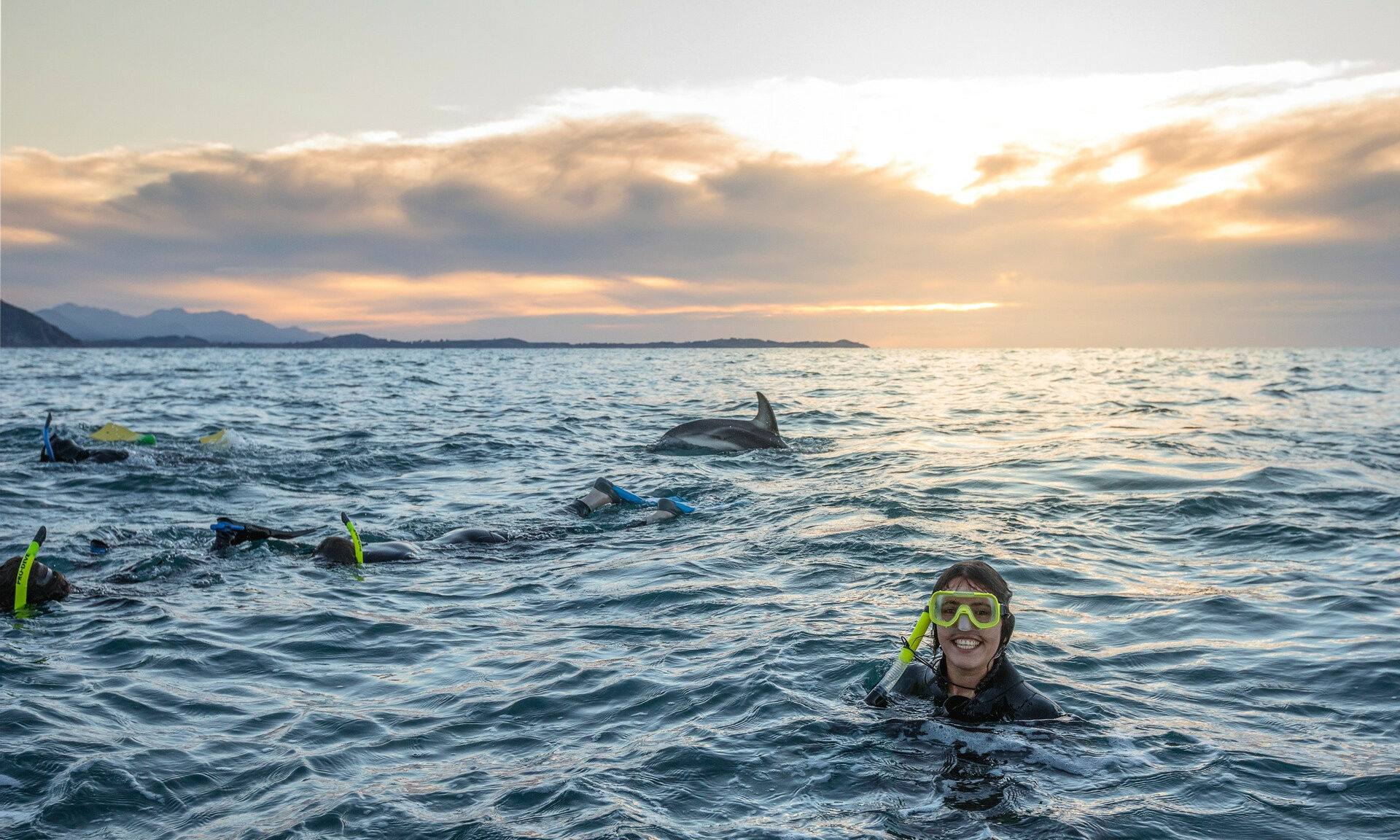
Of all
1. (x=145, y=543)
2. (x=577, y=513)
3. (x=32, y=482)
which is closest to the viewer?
(x=145, y=543)

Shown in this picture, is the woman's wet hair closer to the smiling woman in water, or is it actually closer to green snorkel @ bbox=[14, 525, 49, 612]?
the smiling woman in water

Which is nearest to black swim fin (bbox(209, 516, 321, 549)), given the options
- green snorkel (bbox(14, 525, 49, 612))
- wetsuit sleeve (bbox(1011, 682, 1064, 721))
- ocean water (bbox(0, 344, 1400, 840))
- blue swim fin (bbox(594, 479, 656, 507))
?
ocean water (bbox(0, 344, 1400, 840))

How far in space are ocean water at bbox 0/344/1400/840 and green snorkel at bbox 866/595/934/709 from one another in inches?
3.8

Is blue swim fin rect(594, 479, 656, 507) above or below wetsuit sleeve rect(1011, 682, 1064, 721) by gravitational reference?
above

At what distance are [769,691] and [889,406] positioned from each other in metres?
26.3

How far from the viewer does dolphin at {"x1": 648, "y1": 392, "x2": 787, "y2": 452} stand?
19.1 m

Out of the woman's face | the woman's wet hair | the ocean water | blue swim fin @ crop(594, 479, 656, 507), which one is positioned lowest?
the ocean water

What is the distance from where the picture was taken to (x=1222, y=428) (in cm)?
2333

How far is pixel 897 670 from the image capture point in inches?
255

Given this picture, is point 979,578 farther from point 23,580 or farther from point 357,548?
point 23,580

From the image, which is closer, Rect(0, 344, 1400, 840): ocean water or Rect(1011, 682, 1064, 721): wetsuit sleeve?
Rect(0, 344, 1400, 840): ocean water

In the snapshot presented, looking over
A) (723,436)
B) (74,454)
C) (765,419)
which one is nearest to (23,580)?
(74,454)

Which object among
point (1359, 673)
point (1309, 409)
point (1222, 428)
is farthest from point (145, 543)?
point (1309, 409)

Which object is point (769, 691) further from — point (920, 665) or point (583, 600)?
point (583, 600)
